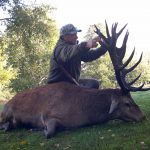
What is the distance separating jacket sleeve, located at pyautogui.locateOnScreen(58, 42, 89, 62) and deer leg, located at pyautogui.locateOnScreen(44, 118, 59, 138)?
50.9 inches

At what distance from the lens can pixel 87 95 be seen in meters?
8.07

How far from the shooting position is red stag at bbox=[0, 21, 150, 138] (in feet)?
25.1

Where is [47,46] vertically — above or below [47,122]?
above

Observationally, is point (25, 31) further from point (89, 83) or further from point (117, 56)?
point (117, 56)

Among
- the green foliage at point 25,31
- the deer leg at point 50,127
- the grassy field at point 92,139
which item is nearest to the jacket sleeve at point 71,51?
the deer leg at point 50,127

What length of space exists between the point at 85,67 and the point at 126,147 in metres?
49.0

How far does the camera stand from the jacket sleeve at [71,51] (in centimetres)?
777

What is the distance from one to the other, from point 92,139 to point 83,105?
1.29 meters

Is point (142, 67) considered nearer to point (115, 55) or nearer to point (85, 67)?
point (85, 67)

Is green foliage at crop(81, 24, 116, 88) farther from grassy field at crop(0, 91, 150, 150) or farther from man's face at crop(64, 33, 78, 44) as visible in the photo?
grassy field at crop(0, 91, 150, 150)

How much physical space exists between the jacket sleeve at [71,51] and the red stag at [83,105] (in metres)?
0.41

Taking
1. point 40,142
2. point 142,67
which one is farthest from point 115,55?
point 142,67

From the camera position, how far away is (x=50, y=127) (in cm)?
746

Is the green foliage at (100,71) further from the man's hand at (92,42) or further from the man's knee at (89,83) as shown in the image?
the man's hand at (92,42)
